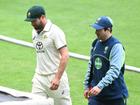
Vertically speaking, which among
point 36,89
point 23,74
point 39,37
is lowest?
point 23,74

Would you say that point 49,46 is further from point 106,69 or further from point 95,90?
point 95,90

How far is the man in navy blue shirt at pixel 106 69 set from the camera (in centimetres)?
730

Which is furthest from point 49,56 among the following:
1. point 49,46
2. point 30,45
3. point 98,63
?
point 30,45

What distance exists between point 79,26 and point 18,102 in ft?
37.1

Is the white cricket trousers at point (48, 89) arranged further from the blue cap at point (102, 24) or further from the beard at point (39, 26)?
Answer: the blue cap at point (102, 24)

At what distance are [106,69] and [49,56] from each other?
1.06 m

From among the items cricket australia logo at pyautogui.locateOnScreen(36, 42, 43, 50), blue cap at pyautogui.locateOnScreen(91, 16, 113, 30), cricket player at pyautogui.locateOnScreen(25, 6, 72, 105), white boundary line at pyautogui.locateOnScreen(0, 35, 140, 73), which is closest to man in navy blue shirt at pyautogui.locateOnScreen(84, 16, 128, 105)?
blue cap at pyautogui.locateOnScreen(91, 16, 113, 30)

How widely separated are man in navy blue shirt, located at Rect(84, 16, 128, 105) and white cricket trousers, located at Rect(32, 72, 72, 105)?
66 cm

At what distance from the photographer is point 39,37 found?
321 inches

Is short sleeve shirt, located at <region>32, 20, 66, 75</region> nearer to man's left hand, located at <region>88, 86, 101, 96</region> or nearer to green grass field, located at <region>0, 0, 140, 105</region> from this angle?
man's left hand, located at <region>88, 86, 101, 96</region>

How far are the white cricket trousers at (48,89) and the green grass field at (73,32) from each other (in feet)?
6.06

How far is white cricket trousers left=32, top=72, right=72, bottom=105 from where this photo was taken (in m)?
8.30

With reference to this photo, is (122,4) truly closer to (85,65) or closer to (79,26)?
(79,26)

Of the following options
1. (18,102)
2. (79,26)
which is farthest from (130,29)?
(18,102)
